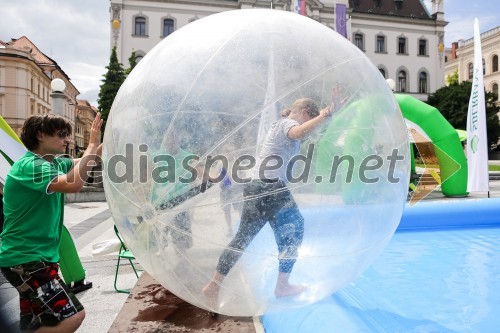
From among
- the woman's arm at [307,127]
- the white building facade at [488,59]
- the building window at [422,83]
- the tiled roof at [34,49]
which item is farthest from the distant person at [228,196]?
the tiled roof at [34,49]

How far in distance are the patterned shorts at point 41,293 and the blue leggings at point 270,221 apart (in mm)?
915

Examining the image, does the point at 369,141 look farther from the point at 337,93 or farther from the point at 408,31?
the point at 408,31

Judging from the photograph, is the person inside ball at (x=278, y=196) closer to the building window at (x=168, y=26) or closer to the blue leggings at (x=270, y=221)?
the blue leggings at (x=270, y=221)

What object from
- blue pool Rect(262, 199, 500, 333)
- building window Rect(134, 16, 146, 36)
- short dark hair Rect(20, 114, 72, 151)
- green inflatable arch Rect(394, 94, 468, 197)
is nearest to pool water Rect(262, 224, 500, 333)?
blue pool Rect(262, 199, 500, 333)

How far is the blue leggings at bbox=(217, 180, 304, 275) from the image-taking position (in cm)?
199

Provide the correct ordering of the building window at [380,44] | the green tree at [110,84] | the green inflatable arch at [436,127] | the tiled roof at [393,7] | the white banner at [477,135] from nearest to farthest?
the white banner at [477,135] < the green inflatable arch at [436,127] < the green tree at [110,84] < the building window at [380,44] < the tiled roof at [393,7]

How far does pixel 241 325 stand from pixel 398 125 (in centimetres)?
163

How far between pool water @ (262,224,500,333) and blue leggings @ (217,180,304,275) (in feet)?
3.16

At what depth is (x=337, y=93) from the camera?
2.11m

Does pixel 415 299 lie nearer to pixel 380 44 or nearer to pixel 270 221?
pixel 270 221

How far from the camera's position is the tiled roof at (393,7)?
41916mm

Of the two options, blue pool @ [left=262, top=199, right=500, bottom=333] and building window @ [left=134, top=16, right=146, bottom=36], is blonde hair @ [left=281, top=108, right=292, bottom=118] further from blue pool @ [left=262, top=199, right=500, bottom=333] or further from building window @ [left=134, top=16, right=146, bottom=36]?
building window @ [left=134, top=16, right=146, bottom=36]

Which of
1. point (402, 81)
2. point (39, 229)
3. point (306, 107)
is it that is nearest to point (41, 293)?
point (39, 229)

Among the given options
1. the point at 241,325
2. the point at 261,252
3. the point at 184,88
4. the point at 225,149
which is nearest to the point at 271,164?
the point at 225,149
